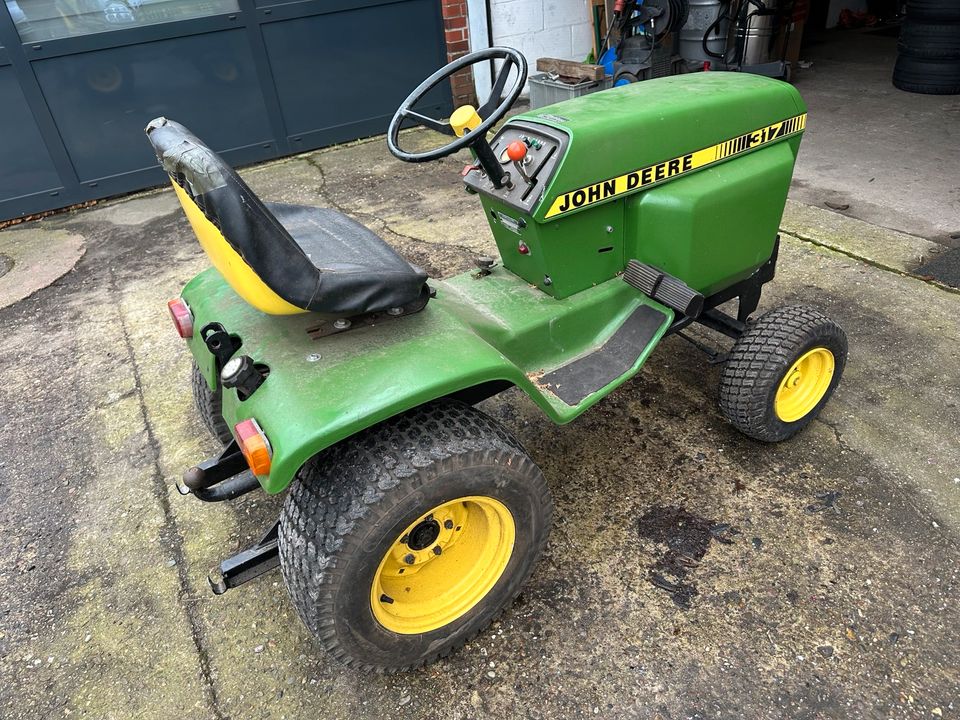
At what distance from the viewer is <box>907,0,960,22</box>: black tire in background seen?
18.7 feet

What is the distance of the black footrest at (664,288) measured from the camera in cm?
215

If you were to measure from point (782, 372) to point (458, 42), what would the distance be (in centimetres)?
504

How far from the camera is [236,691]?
5.89 feet

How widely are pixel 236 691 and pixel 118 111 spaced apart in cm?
491

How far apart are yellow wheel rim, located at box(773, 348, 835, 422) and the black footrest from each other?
1.59 ft

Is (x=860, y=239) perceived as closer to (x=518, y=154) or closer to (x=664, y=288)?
(x=664, y=288)

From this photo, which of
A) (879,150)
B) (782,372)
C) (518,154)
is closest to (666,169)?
(518,154)

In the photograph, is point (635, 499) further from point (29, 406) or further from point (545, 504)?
point (29, 406)

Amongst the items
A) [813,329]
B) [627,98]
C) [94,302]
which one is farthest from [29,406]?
[813,329]

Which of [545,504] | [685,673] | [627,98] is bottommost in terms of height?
[685,673]

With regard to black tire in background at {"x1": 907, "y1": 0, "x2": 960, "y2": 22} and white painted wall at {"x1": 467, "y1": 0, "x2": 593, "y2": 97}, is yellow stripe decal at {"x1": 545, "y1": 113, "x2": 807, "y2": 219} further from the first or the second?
black tire in background at {"x1": 907, "y1": 0, "x2": 960, "y2": 22}

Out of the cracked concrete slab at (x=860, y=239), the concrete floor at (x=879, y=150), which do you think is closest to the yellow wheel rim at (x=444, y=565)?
the cracked concrete slab at (x=860, y=239)

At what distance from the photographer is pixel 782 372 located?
2.22 metres

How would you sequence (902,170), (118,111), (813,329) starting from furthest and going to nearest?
(118,111) < (902,170) < (813,329)
